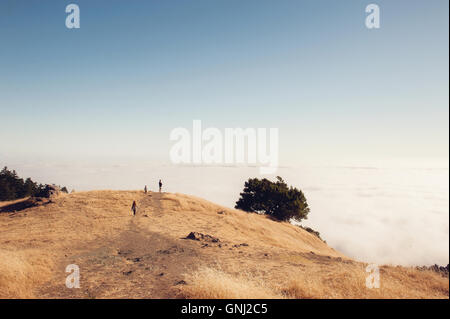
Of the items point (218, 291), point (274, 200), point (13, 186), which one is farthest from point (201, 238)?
point (13, 186)

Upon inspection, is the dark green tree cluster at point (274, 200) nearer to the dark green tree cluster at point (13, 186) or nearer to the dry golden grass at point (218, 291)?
the dry golden grass at point (218, 291)

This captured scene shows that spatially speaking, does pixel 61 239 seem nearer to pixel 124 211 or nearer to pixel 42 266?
pixel 42 266

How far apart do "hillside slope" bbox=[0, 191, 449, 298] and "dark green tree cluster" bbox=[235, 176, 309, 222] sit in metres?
17.0

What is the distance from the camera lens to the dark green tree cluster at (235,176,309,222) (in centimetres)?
4309

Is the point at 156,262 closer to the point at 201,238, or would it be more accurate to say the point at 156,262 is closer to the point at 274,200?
the point at 201,238

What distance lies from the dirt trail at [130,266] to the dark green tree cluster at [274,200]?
29001mm

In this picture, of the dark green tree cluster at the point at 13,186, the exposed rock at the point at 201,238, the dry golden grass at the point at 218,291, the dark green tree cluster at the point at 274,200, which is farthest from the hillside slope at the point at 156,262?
the dark green tree cluster at the point at 13,186

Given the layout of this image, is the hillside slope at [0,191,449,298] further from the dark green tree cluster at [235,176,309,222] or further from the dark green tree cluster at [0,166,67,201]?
the dark green tree cluster at [0,166,67,201]

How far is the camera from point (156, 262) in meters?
12.5

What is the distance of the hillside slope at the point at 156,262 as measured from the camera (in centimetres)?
833

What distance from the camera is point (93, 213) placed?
2430cm
